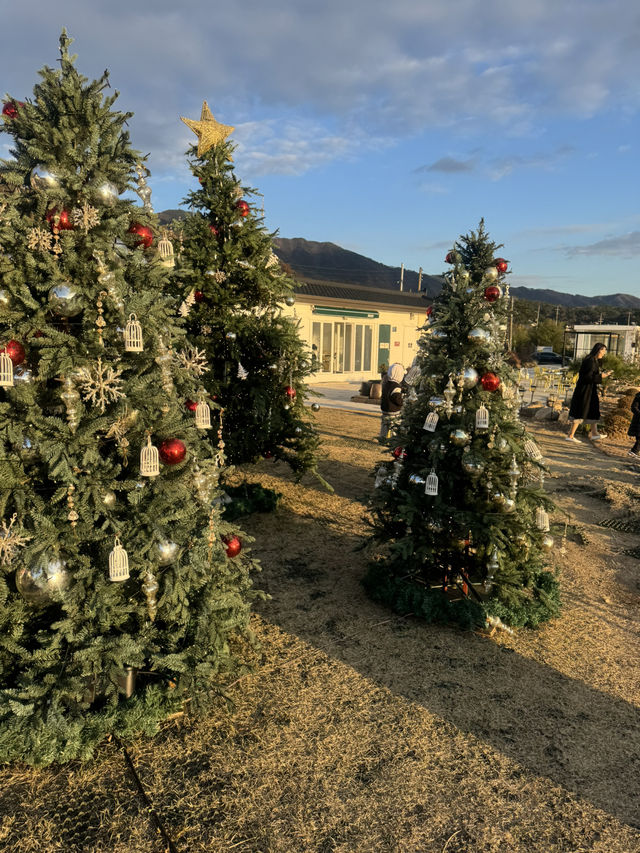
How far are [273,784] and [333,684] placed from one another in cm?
97

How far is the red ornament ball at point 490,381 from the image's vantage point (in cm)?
466

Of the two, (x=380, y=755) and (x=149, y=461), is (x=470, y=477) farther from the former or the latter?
(x=149, y=461)

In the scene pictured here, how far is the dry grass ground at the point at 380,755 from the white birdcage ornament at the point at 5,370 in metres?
2.08

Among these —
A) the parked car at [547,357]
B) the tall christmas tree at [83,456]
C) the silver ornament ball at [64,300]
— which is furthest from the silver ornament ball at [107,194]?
the parked car at [547,357]

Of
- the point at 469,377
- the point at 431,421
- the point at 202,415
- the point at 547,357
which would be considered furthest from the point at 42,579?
the point at 547,357

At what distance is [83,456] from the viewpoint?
122 inches

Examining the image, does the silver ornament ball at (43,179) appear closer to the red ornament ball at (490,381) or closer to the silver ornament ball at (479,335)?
the silver ornament ball at (479,335)

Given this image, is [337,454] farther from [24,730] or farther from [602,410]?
[602,410]

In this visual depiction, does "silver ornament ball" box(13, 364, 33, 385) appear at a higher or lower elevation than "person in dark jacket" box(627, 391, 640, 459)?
higher

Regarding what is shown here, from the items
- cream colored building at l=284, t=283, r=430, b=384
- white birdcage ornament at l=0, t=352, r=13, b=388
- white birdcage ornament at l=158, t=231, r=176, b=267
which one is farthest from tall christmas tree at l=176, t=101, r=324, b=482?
cream colored building at l=284, t=283, r=430, b=384

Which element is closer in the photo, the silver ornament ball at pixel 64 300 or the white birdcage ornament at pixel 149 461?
the silver ornament ball at pixel 64 300

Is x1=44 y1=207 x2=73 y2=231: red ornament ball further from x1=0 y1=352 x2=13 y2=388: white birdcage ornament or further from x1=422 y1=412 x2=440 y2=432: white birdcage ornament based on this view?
x1=422 y1=412 x2=440 y2=432: white birdcage ornament

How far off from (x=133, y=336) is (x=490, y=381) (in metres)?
2.94

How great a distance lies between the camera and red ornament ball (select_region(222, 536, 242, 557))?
3885 mm
